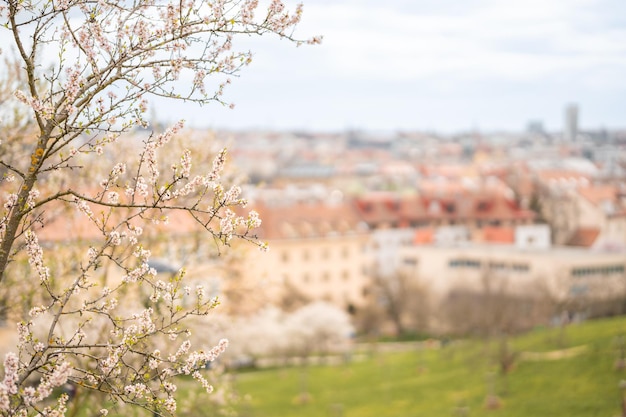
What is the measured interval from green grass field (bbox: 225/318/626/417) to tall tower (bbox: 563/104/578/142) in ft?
528

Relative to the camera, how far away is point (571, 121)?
199 m

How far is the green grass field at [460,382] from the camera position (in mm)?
26891

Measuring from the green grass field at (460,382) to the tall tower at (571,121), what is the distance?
6337 inches

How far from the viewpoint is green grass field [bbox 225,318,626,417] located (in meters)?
26.9

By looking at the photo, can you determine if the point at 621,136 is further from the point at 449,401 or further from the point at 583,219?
the point at 449,401

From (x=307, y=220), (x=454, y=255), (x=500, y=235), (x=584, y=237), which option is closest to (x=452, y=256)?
(x=454, y=255)

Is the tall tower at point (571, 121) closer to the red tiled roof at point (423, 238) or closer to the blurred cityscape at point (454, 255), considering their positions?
the blurred cityscape at point (454, 255)

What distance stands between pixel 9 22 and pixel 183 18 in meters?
1.23

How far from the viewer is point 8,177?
6148 millimetres

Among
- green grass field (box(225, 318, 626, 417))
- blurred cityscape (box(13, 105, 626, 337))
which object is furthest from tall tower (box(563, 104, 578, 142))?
green grass field (box(225, 318, 626, 417))

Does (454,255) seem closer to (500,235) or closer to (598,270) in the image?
(500,235)

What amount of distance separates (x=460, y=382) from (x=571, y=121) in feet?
576

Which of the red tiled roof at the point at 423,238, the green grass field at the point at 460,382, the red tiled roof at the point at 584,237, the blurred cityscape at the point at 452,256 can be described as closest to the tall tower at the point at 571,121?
the blurred cityscape at the point at 452,256

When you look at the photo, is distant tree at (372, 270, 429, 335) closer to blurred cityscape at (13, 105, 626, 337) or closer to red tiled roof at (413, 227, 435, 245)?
blurred cityscape at (13, 105, 626, 337)
